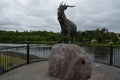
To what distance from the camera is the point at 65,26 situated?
613 cm

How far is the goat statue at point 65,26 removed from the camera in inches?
233

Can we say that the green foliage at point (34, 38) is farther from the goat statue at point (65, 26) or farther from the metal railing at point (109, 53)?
the metal railing at point (109, 53)

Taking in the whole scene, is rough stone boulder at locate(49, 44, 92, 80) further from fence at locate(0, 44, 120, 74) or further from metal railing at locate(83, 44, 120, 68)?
metal railing at locate(83, 44, 120, 68)

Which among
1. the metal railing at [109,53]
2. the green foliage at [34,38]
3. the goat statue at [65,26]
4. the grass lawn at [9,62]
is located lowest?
the grass lawn at [9,62]

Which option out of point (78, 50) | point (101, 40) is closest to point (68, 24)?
point (78, 50)

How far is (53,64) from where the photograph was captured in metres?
5.54

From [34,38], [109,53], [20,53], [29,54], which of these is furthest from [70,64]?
[34,38]

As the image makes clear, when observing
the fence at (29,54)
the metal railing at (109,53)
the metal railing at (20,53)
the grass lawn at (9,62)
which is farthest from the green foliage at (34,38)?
the metal railing at (109,53)

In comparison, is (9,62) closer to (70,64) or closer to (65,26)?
(65,26)

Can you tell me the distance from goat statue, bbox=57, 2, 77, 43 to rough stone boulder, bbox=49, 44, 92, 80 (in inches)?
28.6

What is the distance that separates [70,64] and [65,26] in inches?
60.6

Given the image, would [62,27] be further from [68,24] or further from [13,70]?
[13,70]

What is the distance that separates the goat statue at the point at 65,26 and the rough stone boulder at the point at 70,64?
0.73m

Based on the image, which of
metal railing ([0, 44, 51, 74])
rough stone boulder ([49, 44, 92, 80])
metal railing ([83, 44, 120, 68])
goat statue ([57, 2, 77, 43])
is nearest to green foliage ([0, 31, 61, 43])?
metal railing ([0, 44, 51, 74])
